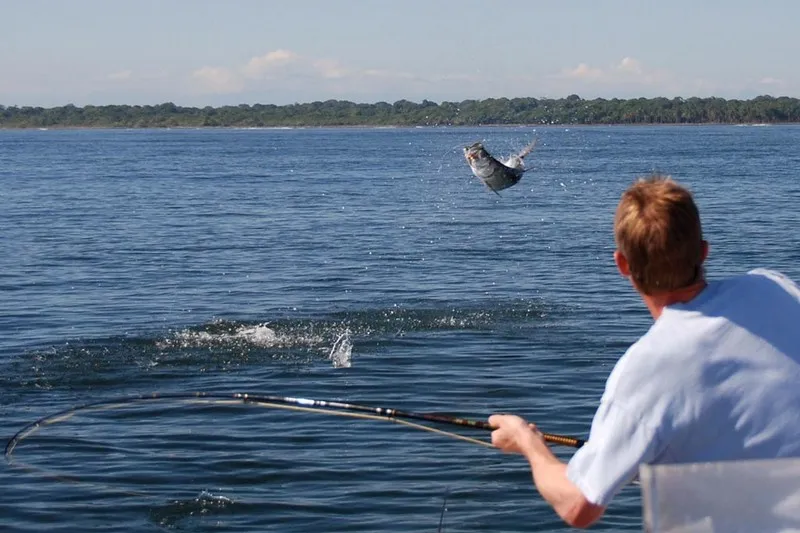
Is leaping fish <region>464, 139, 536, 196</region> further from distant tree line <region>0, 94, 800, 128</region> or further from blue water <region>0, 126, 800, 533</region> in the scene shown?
distant tree line <region>0, 94, 800, 128</region>

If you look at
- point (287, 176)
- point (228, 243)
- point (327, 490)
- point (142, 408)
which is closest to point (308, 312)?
point (142, 408)

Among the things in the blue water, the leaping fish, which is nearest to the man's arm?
the blue water

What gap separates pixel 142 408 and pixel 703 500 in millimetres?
8925

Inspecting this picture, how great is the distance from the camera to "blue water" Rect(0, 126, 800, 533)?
29.4ft

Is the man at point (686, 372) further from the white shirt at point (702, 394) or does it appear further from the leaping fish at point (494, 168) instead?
the leaping fish at point (494, 168)

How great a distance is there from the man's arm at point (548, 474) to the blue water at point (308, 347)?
16.0 feet

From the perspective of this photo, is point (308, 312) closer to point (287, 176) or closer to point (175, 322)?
point (175, 322)

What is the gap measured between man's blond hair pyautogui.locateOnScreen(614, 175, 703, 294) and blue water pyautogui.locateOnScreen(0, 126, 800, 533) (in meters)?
5.39

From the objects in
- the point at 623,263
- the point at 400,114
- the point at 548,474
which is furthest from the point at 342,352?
the point at 400,114

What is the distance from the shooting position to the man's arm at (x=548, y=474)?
10.3 feet

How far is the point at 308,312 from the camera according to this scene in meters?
17.0

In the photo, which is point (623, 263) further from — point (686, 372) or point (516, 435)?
point (516, 435)

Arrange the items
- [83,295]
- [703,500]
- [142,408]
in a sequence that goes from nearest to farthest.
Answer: [703,500]
[142,408]
[83,295]

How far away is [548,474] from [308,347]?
36.6 ft
